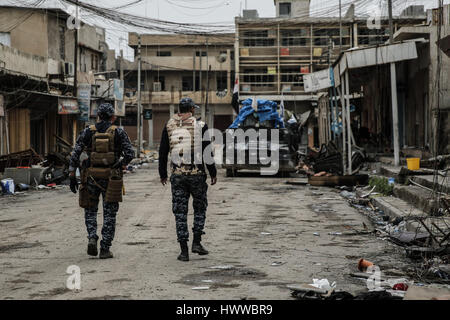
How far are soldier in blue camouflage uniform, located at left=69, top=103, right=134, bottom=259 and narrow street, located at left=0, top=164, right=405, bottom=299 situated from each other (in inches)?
9.6

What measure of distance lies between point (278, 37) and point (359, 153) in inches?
1532

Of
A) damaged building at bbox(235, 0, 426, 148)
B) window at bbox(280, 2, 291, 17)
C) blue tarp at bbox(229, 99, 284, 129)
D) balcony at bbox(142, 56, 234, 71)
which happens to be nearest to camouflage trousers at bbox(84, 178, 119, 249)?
blue tarp at bbox(229, 99, 284, 129)

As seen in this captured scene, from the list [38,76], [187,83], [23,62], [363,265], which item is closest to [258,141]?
[23,62]

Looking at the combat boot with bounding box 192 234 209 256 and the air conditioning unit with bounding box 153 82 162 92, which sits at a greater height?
the air conditioning unit with bounding box 153 82 162 92

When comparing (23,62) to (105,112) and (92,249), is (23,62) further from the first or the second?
(92,249)

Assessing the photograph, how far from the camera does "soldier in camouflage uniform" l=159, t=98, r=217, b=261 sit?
816 centimetres

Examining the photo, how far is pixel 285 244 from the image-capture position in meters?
9.30

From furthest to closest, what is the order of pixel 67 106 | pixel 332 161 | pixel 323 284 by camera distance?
pixel 67 106 → pixel 332 161 → pixel 323 284

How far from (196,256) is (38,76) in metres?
23.5

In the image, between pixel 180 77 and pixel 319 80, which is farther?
pixel 180 77

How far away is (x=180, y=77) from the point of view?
68.8m

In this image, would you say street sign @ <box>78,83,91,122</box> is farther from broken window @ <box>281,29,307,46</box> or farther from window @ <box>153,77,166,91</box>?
window @ <box>153,77,166,91</box>

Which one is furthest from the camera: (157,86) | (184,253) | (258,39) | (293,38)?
(157,86)
